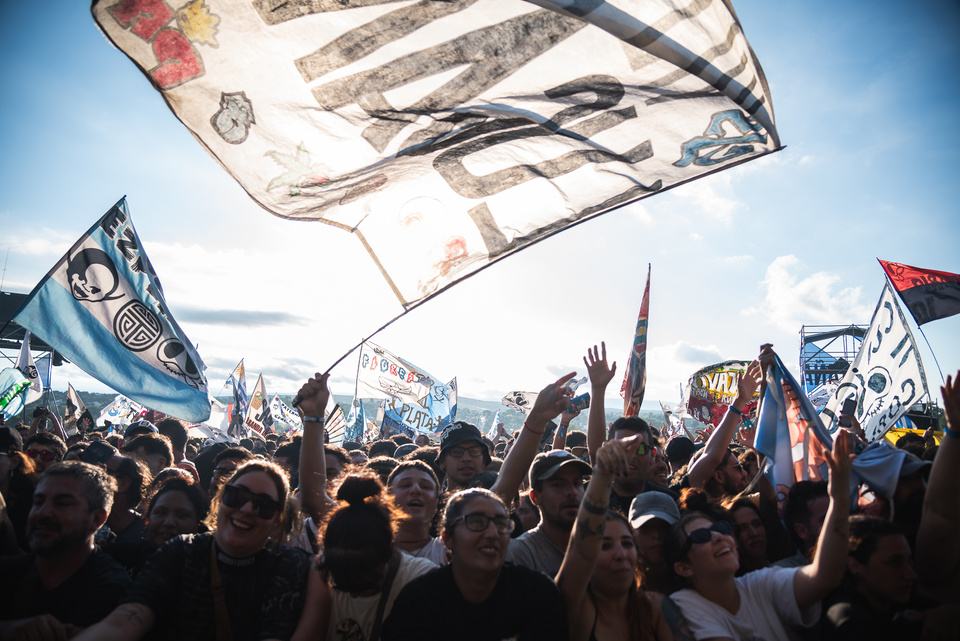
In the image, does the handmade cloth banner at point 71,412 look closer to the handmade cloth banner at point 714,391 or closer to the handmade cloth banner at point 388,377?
the handmade cloth banner at point 388,377

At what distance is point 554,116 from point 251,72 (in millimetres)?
2017

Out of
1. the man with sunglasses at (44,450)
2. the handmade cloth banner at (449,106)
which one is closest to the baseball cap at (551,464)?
the handmade cloth banner at (449,106)

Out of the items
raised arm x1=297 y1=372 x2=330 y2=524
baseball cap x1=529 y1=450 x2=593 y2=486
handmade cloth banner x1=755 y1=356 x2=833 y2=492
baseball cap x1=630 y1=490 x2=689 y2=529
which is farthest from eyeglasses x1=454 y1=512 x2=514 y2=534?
handmade cloth banner x1=755 y1=356 x2=833 y2=492

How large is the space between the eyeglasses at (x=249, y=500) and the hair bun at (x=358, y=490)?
43cm

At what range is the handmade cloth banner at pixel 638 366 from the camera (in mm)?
6272

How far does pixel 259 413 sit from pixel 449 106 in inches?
633

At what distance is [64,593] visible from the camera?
3.03 m

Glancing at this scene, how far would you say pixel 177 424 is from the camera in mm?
8461

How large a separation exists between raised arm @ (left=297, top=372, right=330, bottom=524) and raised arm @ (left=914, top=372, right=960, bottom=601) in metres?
4.07

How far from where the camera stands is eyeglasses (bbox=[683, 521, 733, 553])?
320 cm

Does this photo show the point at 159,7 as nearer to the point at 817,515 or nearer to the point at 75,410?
the point at 817,515

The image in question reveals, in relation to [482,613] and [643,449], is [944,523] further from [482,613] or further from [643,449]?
[482,613]

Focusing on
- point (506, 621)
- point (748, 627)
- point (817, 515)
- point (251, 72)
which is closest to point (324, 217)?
point (251, 72)

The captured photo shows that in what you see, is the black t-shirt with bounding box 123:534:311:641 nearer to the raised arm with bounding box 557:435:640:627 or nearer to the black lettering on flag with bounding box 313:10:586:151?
the raised arm with bounding box 557:435:640:627
